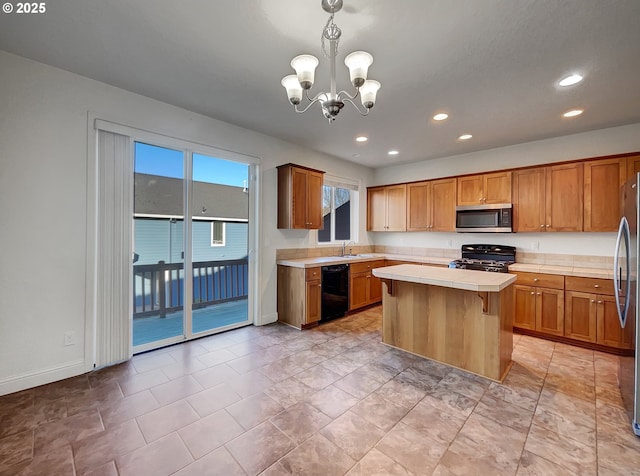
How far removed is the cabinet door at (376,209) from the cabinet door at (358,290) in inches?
51.3

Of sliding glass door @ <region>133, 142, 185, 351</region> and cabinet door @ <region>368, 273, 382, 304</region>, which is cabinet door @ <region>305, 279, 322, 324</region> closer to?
cabinet door @ <region>368, 273, 382, 304</region>

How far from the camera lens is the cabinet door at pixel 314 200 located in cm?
446

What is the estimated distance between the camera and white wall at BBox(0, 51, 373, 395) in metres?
2.36

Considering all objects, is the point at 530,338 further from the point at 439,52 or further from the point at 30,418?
the point at 30,418

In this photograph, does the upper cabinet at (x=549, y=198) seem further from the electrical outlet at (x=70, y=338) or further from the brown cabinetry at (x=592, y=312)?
the electrical outlet at (x=70, y=338)

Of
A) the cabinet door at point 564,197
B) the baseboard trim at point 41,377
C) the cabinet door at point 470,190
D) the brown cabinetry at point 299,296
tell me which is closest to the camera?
the baseboard trim at point 41,377

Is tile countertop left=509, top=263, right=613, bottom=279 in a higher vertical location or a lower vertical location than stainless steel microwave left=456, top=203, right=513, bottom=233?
lower

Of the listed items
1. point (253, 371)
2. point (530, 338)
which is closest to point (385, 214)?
point (530, 338)

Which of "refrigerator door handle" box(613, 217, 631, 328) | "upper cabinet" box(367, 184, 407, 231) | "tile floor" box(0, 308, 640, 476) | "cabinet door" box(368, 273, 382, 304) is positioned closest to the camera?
"tile floor" box(0, 308, 640, 476)

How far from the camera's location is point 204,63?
2.42 meters

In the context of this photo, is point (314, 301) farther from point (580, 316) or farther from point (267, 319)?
point (580, 316)

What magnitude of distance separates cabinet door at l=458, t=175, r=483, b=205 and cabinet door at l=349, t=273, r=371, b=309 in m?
2.11

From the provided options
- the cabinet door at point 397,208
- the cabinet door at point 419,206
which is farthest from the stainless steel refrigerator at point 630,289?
the cabinet door at point 397,208

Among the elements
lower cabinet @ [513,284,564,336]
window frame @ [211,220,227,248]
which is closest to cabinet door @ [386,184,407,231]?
lower cabinet @ [513,284,564,336]
